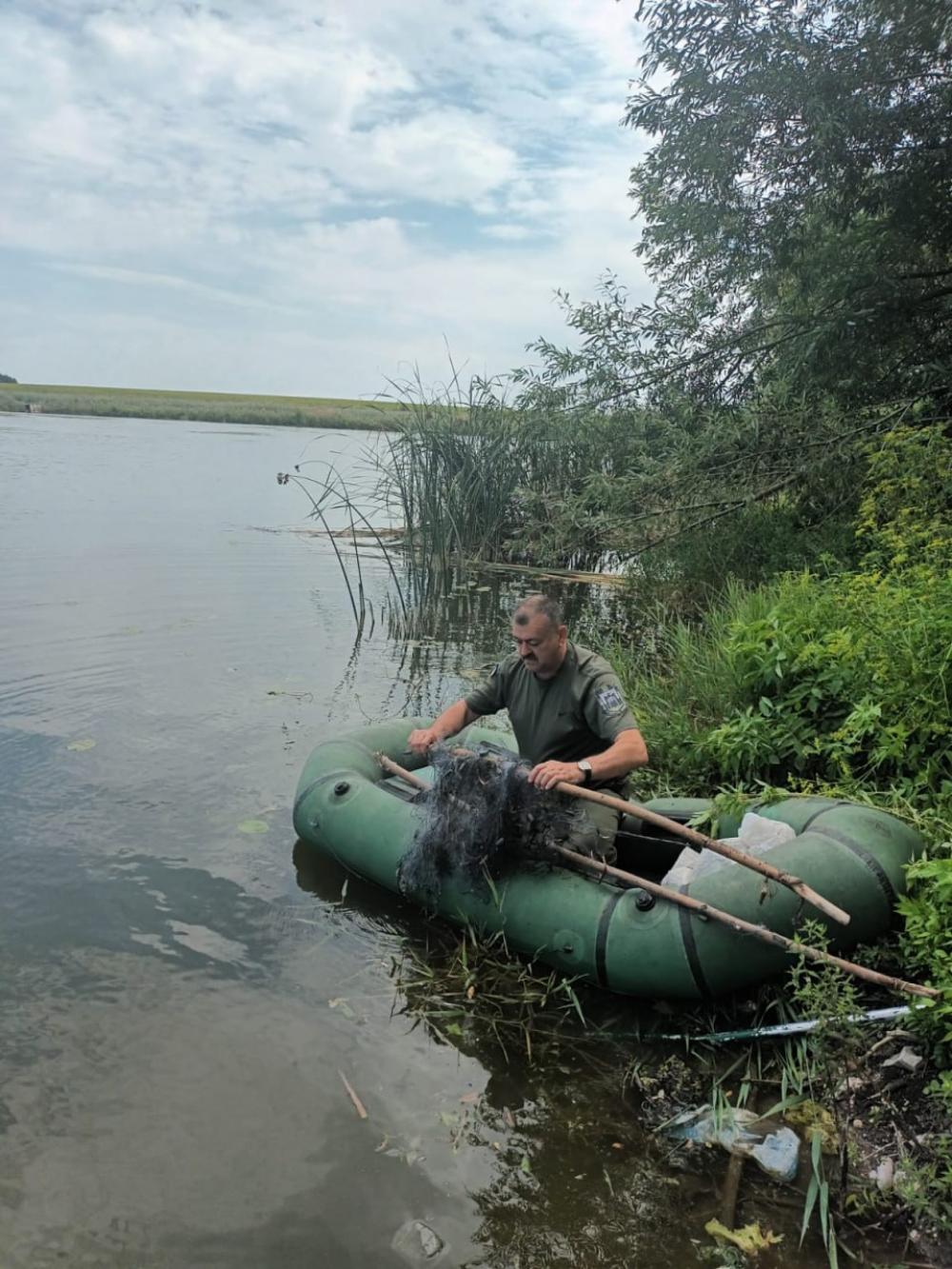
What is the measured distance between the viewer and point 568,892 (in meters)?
3.88

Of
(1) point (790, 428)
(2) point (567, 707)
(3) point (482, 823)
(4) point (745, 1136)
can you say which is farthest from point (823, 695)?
(1) point (790, 428)

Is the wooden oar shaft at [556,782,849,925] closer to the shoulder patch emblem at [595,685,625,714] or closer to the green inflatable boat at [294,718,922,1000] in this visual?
the green inflatable boat at [294,718,922,1000]

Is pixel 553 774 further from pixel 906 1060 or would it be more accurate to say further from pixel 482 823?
pixel 906 1060

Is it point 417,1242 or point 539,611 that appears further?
point 539,611

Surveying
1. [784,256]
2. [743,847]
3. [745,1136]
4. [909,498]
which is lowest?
[745,1136]

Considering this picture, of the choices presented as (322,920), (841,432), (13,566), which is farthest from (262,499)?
(322,920)

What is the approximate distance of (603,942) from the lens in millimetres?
3656

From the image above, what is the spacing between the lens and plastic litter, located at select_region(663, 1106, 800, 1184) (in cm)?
282

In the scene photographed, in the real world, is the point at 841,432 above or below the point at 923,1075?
above

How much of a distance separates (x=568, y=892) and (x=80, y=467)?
22.2m

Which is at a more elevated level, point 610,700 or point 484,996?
point 610,700

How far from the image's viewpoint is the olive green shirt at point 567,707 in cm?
423

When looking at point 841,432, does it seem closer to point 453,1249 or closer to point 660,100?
point 660,100

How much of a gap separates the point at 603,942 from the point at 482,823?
0.66m
